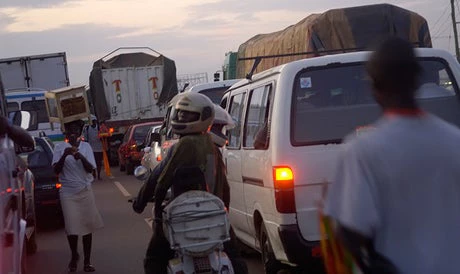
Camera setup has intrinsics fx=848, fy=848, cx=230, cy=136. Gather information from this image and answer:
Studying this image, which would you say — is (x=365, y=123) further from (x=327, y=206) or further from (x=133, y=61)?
(x=133, y=61)

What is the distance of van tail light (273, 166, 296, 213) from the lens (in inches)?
264

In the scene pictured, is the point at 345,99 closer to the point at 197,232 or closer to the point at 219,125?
the point at 219,125

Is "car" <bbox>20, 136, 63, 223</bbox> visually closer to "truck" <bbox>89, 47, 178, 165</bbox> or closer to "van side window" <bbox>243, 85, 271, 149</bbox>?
"van side window" <bbox>243, 85, 271, 149</bbox>

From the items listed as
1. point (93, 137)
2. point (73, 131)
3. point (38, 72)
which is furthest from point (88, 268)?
point (38, 72)

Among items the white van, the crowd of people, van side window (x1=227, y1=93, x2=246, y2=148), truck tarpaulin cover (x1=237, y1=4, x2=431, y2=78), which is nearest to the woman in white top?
van side window (x1=227, y1=93, x2=246, y2=148)

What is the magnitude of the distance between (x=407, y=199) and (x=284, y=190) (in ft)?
12.0

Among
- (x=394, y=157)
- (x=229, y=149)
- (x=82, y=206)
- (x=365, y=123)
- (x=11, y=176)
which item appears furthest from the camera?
(x=82, y=206)

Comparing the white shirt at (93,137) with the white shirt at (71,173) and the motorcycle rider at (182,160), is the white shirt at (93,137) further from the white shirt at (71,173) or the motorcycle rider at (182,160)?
the motorcycle rider at (182,160)

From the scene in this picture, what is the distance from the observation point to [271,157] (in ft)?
22.6

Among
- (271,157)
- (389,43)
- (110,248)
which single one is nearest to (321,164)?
(271,157)

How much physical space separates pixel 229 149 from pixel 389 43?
19.2ft

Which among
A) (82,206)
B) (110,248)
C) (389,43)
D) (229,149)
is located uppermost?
(389,43)

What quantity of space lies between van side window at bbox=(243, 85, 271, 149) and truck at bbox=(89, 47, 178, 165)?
2242 centimetres

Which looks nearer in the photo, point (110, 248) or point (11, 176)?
point (11, 176)
